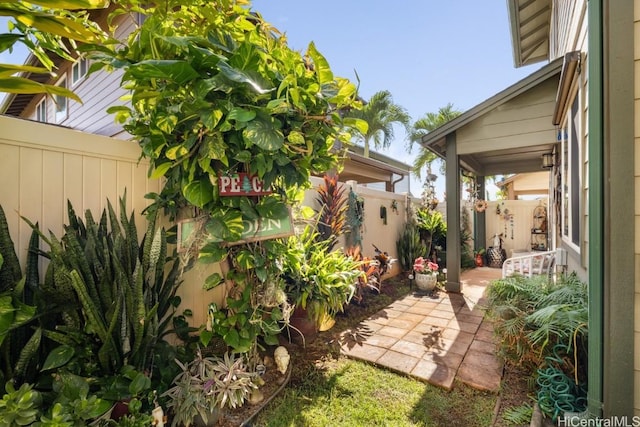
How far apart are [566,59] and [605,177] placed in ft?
5.10

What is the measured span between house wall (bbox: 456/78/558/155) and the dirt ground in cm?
305

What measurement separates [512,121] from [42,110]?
11.3m

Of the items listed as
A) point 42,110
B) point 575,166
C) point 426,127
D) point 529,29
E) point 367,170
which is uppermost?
point 426,127

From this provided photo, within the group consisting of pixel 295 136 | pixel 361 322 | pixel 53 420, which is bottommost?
pixel 361 322

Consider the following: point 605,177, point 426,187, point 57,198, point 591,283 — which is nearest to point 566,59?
point 605,177

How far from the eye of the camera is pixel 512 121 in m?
4.04

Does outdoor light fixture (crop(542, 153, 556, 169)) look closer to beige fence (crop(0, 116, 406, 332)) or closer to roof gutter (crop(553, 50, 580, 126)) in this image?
roof gutter (crop(553, 50, 580, 126))

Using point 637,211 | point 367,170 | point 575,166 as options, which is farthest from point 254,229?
point 367,170

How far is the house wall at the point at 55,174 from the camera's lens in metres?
1.51

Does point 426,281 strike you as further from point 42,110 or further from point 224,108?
point 42,110

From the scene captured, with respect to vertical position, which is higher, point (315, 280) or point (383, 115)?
point (383, 115)

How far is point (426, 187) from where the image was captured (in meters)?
6.83

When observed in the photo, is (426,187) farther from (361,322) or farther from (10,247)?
(10,247)

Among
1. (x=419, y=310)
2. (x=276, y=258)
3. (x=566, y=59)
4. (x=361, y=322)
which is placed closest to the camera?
(x=276, y=258)
